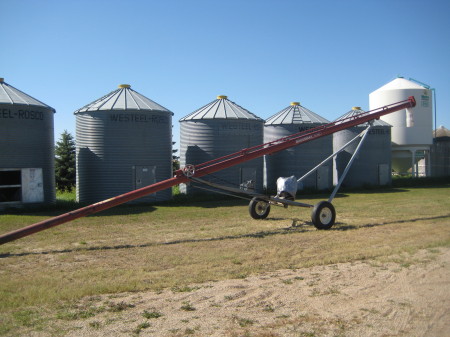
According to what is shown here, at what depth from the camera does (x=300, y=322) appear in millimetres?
6301

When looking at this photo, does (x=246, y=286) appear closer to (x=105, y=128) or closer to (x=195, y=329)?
(x=195, y=329)

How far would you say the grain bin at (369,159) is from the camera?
100 feet

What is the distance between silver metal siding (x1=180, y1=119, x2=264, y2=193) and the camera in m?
23.5

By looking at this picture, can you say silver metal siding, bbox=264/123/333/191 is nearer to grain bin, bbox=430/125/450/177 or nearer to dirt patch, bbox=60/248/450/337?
grain bin, bbox=430/125/450/177

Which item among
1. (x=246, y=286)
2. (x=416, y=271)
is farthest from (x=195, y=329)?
(x=416, y=271)

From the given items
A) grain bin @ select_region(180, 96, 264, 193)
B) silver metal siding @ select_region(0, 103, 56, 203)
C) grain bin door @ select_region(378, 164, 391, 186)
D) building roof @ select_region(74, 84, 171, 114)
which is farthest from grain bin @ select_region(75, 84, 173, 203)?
grain bin door @ select_region(378, 164, 391, 186)

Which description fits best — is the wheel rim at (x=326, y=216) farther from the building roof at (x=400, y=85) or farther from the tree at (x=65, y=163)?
the tree at (x=65, y=163)

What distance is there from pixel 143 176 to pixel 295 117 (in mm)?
11213

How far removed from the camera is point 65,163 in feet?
121

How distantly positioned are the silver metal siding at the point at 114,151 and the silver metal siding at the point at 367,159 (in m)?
14.0

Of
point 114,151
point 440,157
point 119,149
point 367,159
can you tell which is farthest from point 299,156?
A: point 440,157

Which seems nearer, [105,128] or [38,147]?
[38,147]

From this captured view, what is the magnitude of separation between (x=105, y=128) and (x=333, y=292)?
51.2 feet

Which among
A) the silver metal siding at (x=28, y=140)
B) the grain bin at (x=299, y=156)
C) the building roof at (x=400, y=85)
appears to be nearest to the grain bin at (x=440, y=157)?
the building roof at (x=400, y=85)
